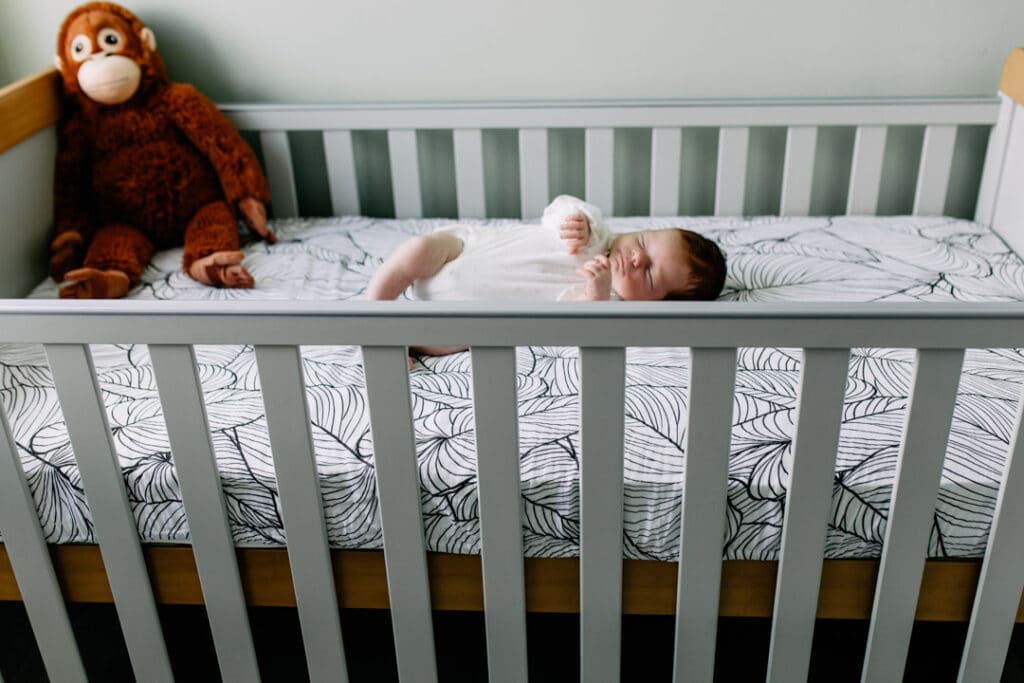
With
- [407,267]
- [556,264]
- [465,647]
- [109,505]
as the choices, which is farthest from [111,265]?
[465,647]

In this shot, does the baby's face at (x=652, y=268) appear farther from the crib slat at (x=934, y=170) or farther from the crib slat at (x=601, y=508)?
the crib slat at (x=934, y=170)

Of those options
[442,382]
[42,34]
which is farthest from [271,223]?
[442,382]

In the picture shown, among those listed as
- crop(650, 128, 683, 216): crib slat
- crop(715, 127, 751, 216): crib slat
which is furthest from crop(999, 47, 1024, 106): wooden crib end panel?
crop(650, 128, 683, 216): crib slat

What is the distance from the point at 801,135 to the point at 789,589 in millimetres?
1014

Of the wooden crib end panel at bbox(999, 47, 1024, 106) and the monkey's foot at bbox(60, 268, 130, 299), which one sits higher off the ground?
the wooden crib end panel at bbox(999, 47, 1024, 106)

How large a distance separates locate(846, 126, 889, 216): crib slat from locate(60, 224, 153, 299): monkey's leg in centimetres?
134

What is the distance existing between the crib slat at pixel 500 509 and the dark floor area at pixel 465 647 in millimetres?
294

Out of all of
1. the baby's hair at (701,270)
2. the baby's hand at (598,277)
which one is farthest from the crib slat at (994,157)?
the baby's hand at (598,277)

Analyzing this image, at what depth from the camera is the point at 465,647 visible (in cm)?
138

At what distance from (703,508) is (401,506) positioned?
326 millimetres

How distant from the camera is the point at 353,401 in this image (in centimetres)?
113

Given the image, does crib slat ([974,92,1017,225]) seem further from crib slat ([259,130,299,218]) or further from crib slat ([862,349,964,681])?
crib slat ([259,130,299,218])

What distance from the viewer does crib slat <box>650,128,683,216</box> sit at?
175 cm

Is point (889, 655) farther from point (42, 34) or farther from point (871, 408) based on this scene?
point (42, 34)
